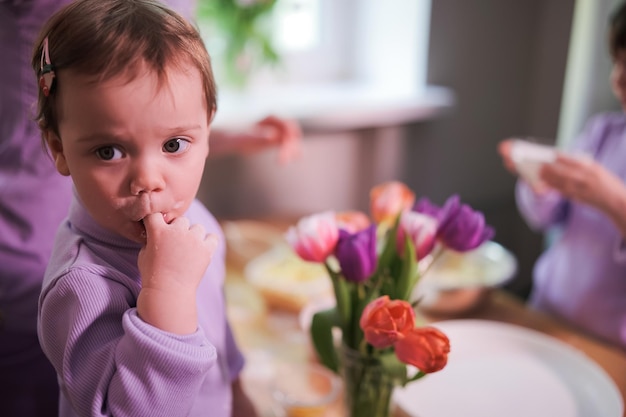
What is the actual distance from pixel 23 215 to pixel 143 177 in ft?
0.96

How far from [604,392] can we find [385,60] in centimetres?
141

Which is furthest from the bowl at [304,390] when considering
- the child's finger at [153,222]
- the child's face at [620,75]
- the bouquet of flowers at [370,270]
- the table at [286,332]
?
the child's face at [620,75]

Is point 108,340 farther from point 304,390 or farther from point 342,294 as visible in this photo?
point 304,390

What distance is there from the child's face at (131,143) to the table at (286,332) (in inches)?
18.8

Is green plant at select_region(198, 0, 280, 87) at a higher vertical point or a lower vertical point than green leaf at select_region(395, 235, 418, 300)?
higher

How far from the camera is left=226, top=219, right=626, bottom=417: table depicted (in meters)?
0.93

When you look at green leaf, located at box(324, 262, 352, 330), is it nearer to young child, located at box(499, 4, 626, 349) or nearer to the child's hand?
the child's hand

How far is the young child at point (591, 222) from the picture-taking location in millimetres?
1080

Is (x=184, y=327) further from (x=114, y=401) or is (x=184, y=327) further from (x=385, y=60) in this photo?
(x=385, y=60)

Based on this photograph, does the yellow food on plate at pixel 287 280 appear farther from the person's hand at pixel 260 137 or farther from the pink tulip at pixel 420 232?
the pink tulip at pixel 420 232

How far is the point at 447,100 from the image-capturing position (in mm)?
1873

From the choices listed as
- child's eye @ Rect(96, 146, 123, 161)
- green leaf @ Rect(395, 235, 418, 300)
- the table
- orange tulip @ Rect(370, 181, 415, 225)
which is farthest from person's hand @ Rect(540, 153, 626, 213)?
child's eye @ Rect(96, 146, 123, 161)

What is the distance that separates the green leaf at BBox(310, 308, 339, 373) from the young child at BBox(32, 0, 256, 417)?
0.85 ft

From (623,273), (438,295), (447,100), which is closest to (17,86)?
(438,295)
